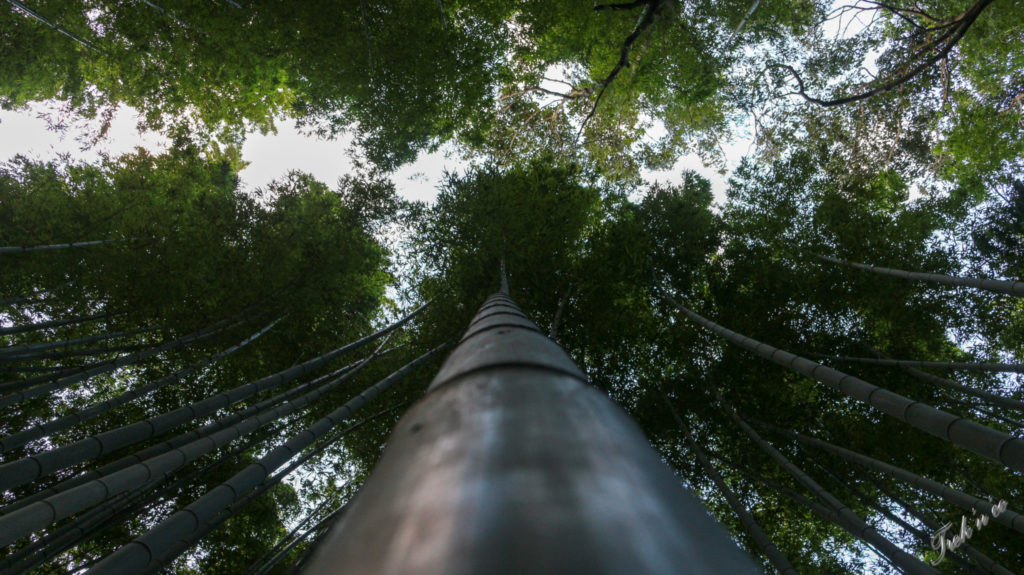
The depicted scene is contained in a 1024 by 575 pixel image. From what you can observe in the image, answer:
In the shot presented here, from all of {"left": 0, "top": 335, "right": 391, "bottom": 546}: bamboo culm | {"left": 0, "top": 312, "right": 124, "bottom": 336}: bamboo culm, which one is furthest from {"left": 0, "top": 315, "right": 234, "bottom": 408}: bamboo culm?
{"left": 0, "top": 335, "right": 391, "bottom": 546}: bamboo culm

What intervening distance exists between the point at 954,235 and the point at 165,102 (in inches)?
591

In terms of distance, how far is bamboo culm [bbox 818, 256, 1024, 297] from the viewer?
3520 millimetres

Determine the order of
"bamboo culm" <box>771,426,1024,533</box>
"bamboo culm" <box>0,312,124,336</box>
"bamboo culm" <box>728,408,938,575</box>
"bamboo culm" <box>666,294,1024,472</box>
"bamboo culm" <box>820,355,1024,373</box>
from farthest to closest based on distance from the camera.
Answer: "bamboo culm" <box>0,312,124,336</box> < "bamboo culm" <box>820,355,1024,373</box> < "bamboo culm" <box>771,426,1024,533</box> < "bamboo culm" <box>728,408,938,575</box> < "bamboo culm" <box>666,294,1024,472</box>

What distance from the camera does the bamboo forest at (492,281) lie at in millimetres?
5273

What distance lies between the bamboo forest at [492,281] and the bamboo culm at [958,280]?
8 cm

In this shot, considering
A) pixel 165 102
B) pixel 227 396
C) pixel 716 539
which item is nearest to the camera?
pixel 716 539

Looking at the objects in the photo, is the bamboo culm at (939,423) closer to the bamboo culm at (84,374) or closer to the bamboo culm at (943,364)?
the bamboo culm at (943,364)

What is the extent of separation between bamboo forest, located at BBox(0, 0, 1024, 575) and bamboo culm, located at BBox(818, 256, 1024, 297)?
0.08m

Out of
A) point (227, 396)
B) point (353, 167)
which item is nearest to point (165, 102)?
point (353, 167)

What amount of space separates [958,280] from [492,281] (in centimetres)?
500

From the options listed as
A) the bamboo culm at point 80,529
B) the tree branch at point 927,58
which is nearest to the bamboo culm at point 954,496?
the tree branch at point 927,58

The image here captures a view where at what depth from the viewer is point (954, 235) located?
7137 mm

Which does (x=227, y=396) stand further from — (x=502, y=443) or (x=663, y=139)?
(x=663, y=139)

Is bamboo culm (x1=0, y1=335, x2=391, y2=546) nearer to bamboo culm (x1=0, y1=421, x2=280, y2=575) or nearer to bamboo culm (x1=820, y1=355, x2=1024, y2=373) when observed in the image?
bamboo culm (x1=0, y1=421, x2=280, y2=575)
